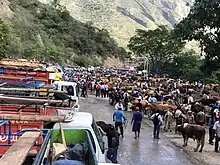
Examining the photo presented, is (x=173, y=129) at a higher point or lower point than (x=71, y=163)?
lower

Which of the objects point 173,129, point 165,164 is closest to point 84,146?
point 165,164

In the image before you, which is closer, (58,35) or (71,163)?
(71,163)

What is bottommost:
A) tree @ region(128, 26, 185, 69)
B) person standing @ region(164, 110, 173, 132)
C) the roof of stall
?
person standing @ region(164, 110, 173, 132)

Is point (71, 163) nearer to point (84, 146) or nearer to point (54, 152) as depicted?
point (54, 152)

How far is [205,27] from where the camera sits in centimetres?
3797

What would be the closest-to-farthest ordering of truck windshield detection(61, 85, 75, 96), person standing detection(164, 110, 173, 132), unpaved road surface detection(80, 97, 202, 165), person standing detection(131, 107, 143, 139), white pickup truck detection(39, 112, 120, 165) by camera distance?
white pickup truck detection(39, 112, 120, 165), unpaved road surface detection(80, 97, 202, 165), person standing detection(131, 107, 143, 139), truck windshield detection(61, 85, 75, 96), person standing detection(164, 110, 173, 132)

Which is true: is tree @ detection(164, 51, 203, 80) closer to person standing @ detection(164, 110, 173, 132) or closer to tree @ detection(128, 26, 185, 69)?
tree @ detection(128, 26, 185, 69)

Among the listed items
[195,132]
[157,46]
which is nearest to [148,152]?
[195,132]

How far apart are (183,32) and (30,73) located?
24125 mm

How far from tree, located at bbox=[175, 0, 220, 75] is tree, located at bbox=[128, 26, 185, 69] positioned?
79.8 feet

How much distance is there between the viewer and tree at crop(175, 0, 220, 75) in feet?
122

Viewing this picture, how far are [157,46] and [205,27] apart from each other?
27.9 m

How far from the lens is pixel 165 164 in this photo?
1495 centimetres

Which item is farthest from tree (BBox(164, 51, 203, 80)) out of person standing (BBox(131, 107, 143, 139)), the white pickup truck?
the white pickup truck
